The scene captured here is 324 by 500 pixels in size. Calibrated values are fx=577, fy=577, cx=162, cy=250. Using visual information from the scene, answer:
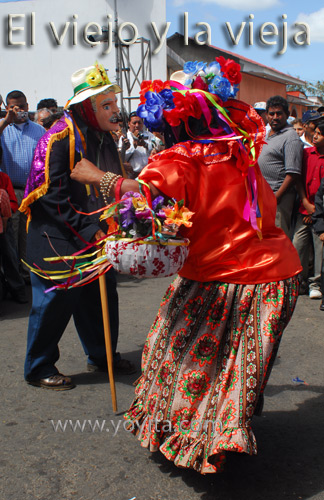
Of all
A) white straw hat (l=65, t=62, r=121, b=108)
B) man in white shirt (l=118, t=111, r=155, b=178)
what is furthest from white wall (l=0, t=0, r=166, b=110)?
white straw hat (l=65, t=62, r=121, b=108)

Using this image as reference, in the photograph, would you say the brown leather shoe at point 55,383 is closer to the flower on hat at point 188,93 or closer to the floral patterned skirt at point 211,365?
the floral patterned skirt at point 211,365

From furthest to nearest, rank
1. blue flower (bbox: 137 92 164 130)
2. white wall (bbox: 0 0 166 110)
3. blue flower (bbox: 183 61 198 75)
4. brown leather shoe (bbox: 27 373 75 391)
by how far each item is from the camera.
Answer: white wall (bbox: 0 0 166 110) → brown leather shoe (bbox: 27 373 75 391) → blue flower (bbox: 183 61 198 75) → blue flower (bbox: 137 92 164 130)

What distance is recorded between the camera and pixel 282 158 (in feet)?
21.7

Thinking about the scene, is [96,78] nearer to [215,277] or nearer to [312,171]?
[215,277]

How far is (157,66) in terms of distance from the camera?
60.7 feet

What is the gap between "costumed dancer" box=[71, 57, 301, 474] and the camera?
266cm

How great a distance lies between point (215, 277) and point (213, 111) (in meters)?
0.79

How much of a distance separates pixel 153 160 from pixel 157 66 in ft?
54.9

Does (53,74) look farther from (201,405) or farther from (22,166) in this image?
(201,405)

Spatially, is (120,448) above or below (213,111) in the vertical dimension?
below

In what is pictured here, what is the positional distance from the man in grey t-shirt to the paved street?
7.77ft

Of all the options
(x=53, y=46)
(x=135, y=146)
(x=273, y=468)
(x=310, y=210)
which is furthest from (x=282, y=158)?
(x=53, y=46)

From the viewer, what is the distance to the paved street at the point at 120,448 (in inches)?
111

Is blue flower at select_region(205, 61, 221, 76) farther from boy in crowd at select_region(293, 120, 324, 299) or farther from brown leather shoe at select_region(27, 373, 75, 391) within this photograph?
boy in crowd at select_region(293, 120, 324, 299)
